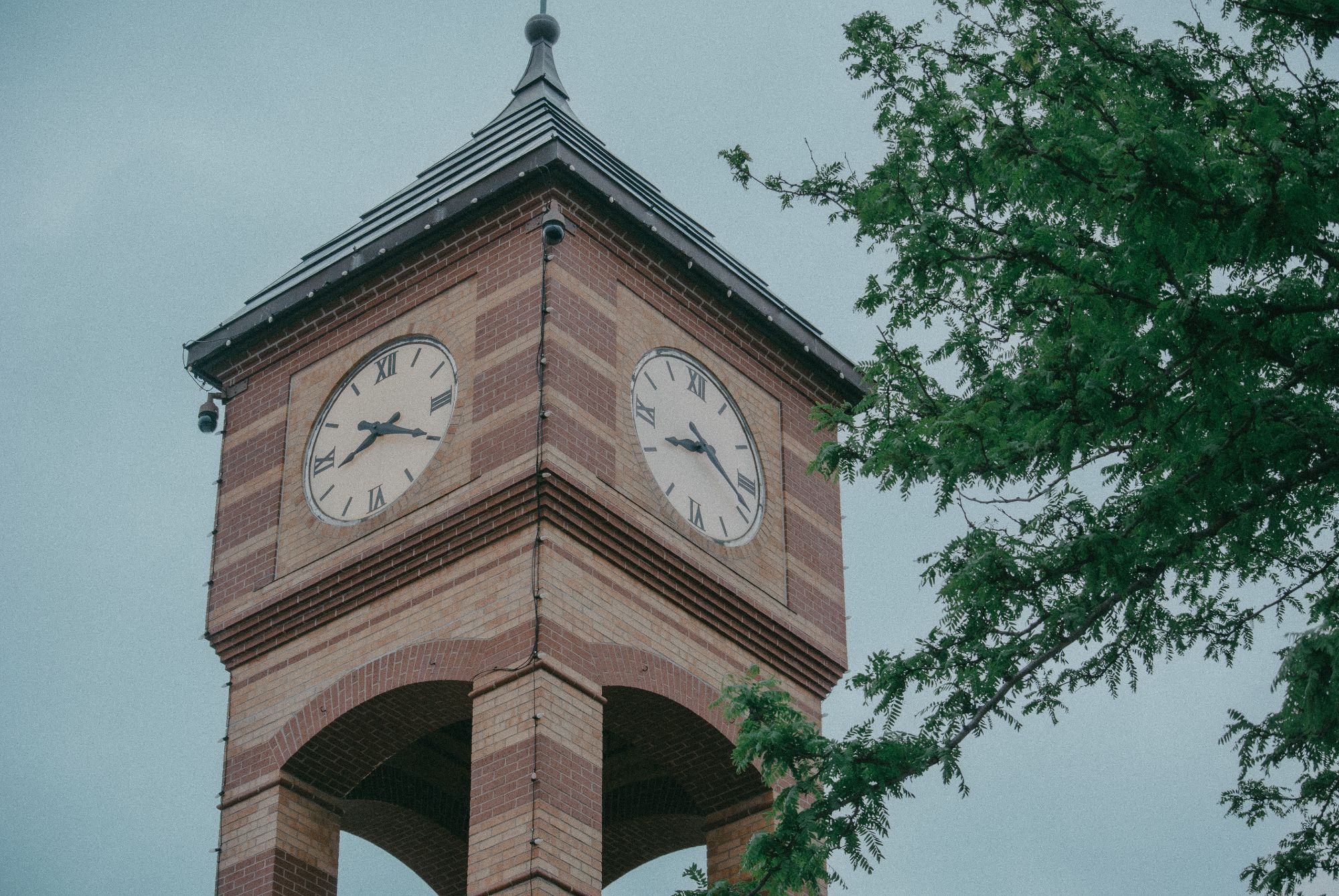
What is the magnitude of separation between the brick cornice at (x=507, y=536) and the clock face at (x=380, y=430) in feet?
2.48

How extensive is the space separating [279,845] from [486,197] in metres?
6.58

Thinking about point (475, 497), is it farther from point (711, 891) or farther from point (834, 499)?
point (711, 891)

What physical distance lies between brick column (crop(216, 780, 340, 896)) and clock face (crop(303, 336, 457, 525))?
2696mm

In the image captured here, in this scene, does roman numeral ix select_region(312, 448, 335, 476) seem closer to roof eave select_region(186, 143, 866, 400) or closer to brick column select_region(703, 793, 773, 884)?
roof eave select_region(186, 143, 866, 400)

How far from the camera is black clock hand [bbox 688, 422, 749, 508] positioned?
72.0ft

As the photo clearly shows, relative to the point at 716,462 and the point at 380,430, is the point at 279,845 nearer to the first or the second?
the point at 380,430

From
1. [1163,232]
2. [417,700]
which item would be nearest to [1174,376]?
[1163,232]

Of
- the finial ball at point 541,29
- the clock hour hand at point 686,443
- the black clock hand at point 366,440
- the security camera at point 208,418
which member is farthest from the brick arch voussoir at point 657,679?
the finial ball at point 541,29

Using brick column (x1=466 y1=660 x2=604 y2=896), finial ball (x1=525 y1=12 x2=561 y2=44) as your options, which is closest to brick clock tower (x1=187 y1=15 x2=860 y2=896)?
brick column (x1=466 y1=660 x2=604 y2=896)

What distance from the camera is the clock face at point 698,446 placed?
2148cm

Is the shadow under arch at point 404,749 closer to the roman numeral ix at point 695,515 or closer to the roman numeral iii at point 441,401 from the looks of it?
the roman numeral iii at point 441,401

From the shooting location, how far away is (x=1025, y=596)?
15242 millimetres

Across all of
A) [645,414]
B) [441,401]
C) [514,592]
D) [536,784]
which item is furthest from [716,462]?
[536,784]

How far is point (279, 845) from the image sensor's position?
20.0 metres
